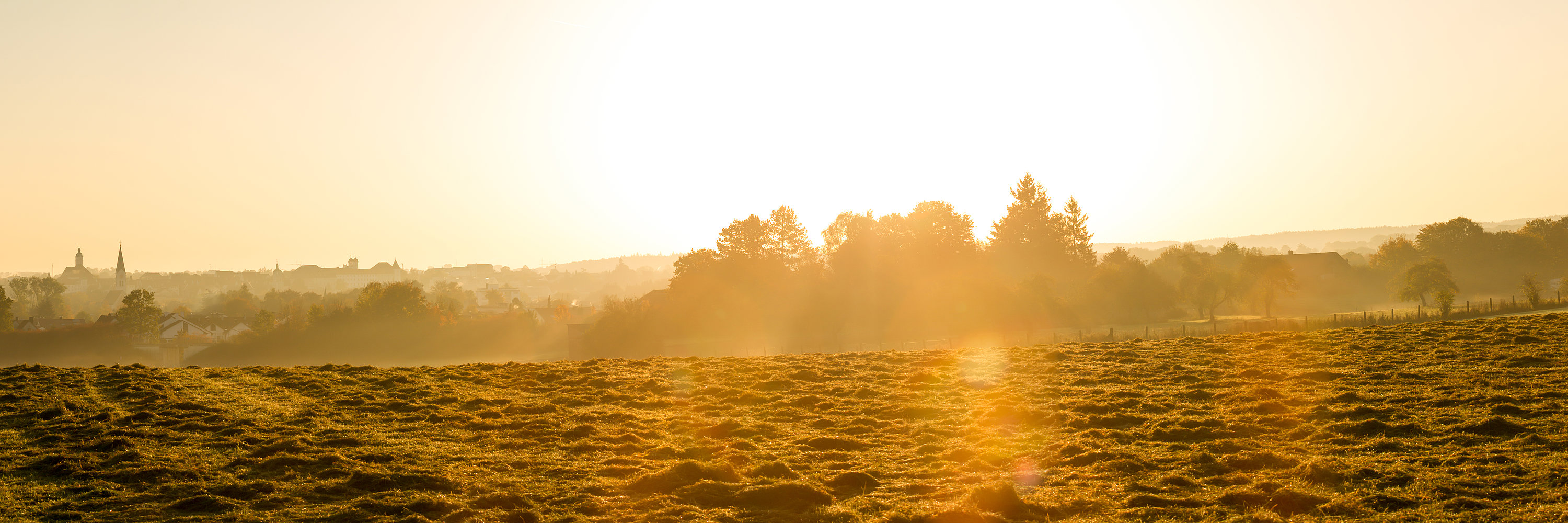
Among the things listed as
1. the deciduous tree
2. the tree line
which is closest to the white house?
the deciduous tree

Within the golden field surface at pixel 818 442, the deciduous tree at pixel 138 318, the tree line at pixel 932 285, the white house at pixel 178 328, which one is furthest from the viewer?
the white house at pixel 178 328

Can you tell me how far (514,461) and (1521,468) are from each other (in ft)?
39.8

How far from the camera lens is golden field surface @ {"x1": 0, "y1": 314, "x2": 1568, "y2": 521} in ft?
27.5

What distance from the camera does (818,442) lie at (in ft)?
39.5

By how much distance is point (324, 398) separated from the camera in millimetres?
15438

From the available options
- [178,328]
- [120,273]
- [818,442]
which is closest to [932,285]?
[818,442]

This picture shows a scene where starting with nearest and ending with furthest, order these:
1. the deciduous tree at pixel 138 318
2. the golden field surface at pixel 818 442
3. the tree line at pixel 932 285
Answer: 1. the golden field surface at pixel 818 442
2. the tree line at pixel 932 285
3. the deciduous tree at pixel 138 318

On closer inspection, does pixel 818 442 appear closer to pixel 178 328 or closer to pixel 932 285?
pixel 932 285

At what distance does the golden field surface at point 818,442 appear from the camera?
8.38m

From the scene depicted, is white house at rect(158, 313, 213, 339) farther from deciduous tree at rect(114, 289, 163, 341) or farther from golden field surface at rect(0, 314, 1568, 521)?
golden field surface at rect(0, 314, 1568, 521)

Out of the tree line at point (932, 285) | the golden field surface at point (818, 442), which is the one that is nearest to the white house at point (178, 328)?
the tree line at point (932, 285)

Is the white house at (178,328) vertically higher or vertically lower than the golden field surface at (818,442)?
lower

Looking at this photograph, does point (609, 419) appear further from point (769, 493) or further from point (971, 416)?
point (971, 416)

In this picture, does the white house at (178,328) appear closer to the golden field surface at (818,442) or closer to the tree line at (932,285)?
the tree line at (932,285)
